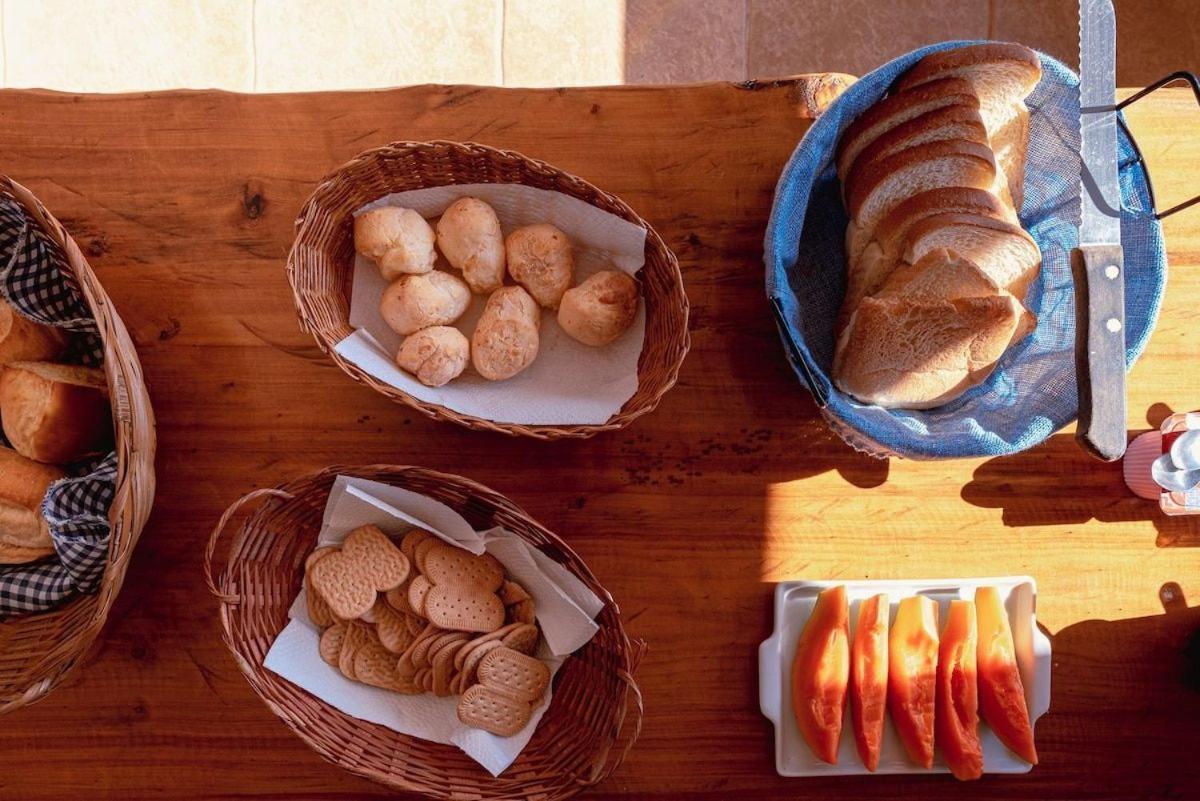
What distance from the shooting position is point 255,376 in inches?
42.3

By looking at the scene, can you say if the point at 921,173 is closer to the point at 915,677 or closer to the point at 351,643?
the point at 915,677

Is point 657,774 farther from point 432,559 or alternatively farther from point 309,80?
point 309,80

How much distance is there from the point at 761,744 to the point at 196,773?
649mm

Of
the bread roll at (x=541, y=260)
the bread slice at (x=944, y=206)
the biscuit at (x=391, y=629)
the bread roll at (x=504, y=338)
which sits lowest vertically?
the biscuit at (x=391, y=629)

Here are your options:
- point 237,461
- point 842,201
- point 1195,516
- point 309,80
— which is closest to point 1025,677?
point 1195,516

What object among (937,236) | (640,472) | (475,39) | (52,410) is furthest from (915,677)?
(475,39)

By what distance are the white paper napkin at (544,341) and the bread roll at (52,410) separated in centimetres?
27

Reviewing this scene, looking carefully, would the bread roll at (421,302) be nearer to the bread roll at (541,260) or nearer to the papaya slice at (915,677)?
the bread roll at (541,260)

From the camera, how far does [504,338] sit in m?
1.00

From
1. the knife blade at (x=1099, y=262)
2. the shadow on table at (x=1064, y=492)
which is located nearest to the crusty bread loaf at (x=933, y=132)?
the knife blade at (x=1099, y=262)

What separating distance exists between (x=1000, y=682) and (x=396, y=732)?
0.68 metres

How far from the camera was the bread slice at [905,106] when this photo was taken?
96cm

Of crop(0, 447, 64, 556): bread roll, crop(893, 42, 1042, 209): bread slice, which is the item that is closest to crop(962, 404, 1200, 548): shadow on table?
crop(893, 42, 1042, 209): bread slice

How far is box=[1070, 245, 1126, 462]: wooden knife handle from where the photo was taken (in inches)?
31.8
